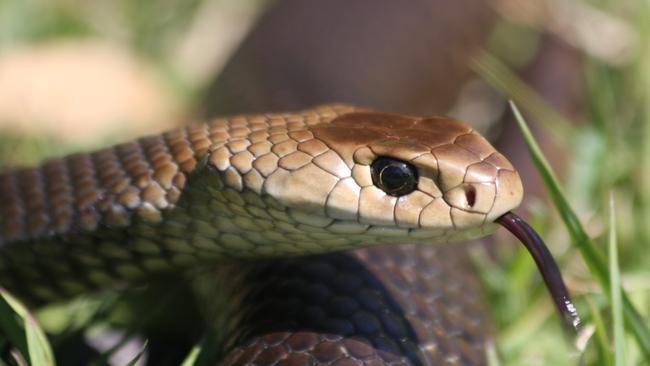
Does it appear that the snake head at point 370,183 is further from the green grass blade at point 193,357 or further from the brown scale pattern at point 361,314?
the green grass blade at point 193,357

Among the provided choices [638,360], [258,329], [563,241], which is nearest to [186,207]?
[258,329]

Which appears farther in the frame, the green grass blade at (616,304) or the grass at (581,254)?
the grass at (581,254)

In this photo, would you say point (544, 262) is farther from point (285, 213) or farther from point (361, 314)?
point (285, 213)

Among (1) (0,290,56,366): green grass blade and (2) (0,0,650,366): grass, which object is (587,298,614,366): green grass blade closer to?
(2) (0,0,650,366): grass

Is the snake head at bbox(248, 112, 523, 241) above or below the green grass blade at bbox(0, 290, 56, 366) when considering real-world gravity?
above

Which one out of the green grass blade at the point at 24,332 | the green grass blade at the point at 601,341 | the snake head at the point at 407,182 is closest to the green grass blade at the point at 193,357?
the green grass blade at the point at 24,332

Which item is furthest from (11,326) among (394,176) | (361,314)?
(394,176)

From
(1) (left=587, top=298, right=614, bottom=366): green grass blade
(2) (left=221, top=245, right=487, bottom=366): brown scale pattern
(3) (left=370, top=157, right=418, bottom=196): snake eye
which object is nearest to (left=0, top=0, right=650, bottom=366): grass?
(1) (left=587, top=298, right=614, bottom=366): green grass blade

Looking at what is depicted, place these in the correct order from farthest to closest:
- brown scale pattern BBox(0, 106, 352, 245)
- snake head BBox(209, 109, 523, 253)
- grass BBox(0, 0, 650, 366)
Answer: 1. brown scale pattern BBox(0, 106, 352, 245)
2. grass BBox(0, 0, 650, 366)
3. snake head BBox(209, 109, 523, 253)
